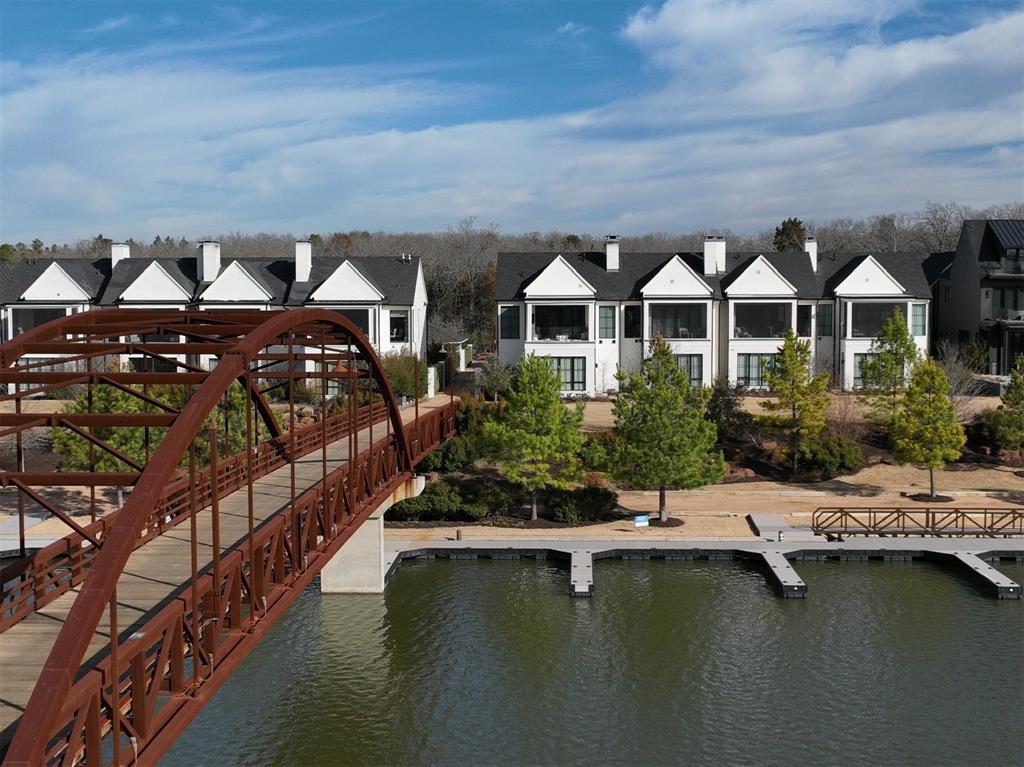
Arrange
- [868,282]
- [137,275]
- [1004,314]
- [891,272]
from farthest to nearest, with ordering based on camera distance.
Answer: [137,275] < [891,272] < [1004,314] < [868,282]

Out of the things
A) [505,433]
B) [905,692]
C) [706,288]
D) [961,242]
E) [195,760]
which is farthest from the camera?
[961,242]

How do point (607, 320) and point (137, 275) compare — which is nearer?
point (607, 320)

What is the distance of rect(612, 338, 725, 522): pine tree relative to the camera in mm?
35594

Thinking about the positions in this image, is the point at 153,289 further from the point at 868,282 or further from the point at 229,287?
the point at 868,282

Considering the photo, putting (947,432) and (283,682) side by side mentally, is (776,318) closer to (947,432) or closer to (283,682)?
(947,432)

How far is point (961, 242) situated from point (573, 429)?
36.6 m

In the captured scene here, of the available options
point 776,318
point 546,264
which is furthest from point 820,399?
point 546,264

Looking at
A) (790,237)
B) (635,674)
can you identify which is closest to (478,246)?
(790,237)

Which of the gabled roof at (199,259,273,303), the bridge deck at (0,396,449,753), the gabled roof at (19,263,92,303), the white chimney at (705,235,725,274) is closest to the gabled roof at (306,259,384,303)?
the gabled roof at (199,259,273,303)

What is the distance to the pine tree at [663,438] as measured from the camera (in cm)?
3559

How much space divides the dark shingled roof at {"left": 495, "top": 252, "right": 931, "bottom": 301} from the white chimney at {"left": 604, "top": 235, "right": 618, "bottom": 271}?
33 centimetres

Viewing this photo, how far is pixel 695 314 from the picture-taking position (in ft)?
183

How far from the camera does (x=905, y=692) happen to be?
75.6ft

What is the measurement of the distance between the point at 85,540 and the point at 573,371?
3652 cm
